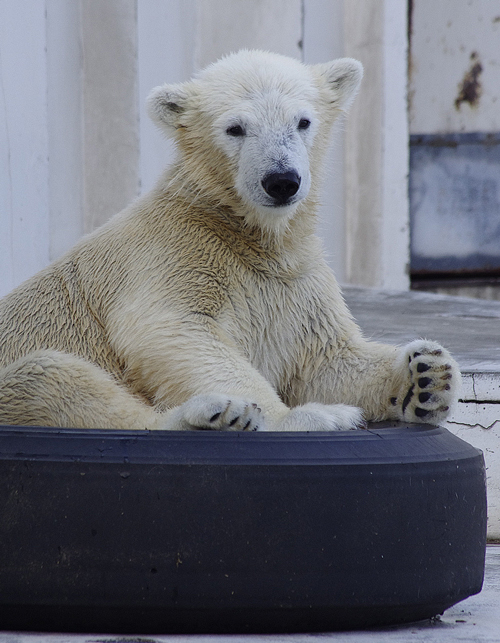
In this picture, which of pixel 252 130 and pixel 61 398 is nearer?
pixel 61 398

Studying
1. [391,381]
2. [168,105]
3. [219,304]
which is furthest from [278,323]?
[168,105]

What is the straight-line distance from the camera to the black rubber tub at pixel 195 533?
1.62 m

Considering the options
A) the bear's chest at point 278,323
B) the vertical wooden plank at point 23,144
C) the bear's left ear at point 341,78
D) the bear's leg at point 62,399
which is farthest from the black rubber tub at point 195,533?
the vertical wooden plank at point 23,144

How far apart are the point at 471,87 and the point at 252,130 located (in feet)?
16.6

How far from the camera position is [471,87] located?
23.1 feet

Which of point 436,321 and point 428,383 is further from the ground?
point 428,383

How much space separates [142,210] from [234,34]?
11.0 feet

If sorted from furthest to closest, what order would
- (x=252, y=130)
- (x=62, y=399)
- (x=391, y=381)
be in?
1. (x=252, y=130)
2. (x=391, y=381)
3. (x=62, y=399)

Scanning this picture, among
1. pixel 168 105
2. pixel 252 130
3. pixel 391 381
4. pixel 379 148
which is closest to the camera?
pixel 391 381

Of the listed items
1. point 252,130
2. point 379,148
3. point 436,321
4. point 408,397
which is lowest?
point 436,321

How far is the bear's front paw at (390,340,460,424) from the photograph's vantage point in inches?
84.3

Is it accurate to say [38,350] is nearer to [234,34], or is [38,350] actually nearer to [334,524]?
[334,524]

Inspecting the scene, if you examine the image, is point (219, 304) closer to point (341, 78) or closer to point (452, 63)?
point (341, 78)

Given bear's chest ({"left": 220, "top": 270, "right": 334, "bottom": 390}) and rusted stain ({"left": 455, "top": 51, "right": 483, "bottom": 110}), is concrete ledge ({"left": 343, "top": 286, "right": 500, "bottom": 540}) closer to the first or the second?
bear's chest ({"left": 220, "top": 270, "right": 334, "bottom": 390})
